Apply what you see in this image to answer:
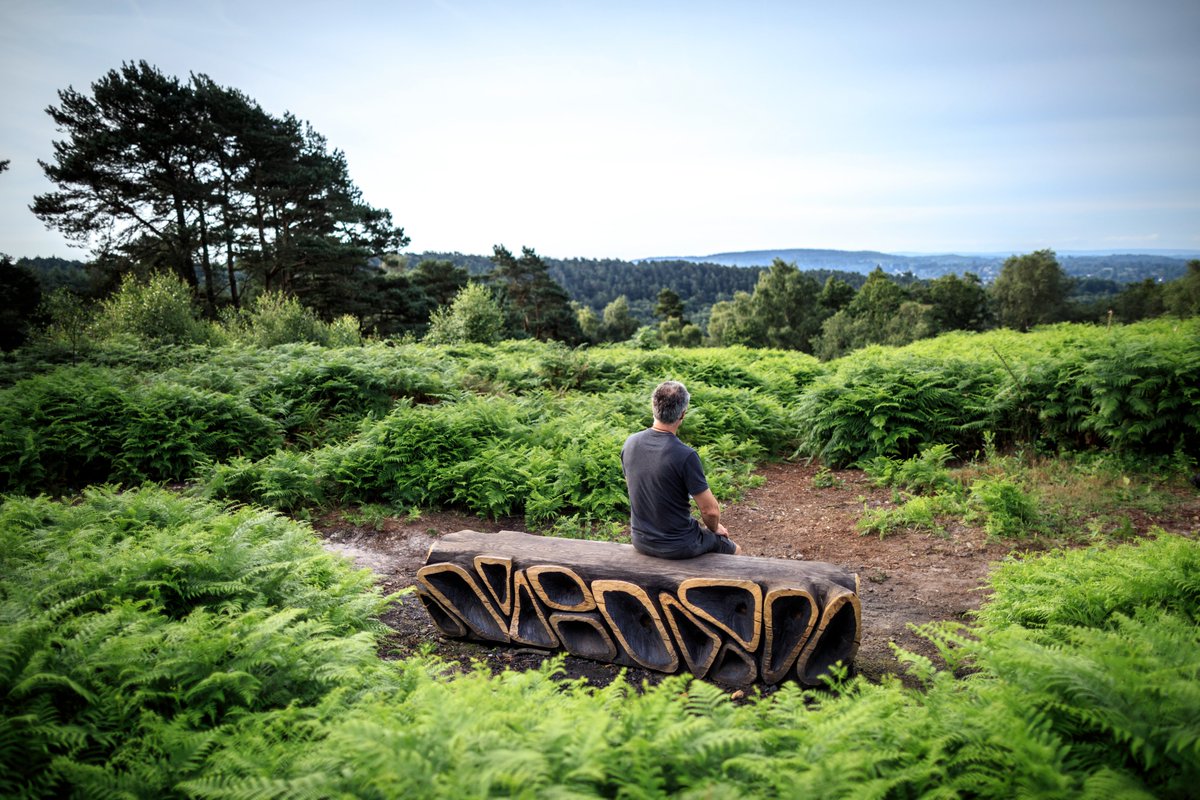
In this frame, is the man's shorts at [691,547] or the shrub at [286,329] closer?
the man's shorts at [691,547]

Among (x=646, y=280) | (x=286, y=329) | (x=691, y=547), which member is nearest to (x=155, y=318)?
(x=286, y=329)

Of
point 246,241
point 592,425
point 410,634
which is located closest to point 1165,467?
point 592,425

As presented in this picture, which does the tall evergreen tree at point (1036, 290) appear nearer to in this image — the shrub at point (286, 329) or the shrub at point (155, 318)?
the shrub at point (286, 329)

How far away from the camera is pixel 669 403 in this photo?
16.0 ft

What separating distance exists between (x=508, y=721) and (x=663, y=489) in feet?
8.18

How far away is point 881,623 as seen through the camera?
571 centimetres

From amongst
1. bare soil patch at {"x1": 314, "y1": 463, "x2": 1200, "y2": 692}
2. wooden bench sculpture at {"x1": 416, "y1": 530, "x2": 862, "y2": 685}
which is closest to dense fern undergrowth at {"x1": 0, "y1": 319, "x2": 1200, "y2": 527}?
bare soil patch at {"x1": 314, "y1": 463, "x2": 1200, "y2": 692}

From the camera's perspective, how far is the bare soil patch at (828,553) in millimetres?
5387

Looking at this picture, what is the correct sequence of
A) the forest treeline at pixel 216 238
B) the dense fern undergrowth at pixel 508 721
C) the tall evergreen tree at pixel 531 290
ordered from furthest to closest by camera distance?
the tall evergreen tree at pixel 531 290
the forest treeline at pixel 216 238
the dense fern undergrowth at pixel 508 721

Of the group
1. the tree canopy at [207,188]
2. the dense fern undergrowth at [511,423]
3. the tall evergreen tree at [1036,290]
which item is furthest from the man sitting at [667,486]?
the tall evergreen tree at [1036,290]

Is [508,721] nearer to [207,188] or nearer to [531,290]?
[207,188]

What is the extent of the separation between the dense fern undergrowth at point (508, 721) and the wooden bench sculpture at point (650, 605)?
1.03 m

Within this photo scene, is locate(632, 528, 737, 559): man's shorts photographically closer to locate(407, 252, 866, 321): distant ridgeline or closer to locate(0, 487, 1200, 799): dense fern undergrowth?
locate(0, 487, 1200, 799): dense fern undergrowth

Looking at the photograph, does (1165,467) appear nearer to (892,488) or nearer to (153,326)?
(892,488)
